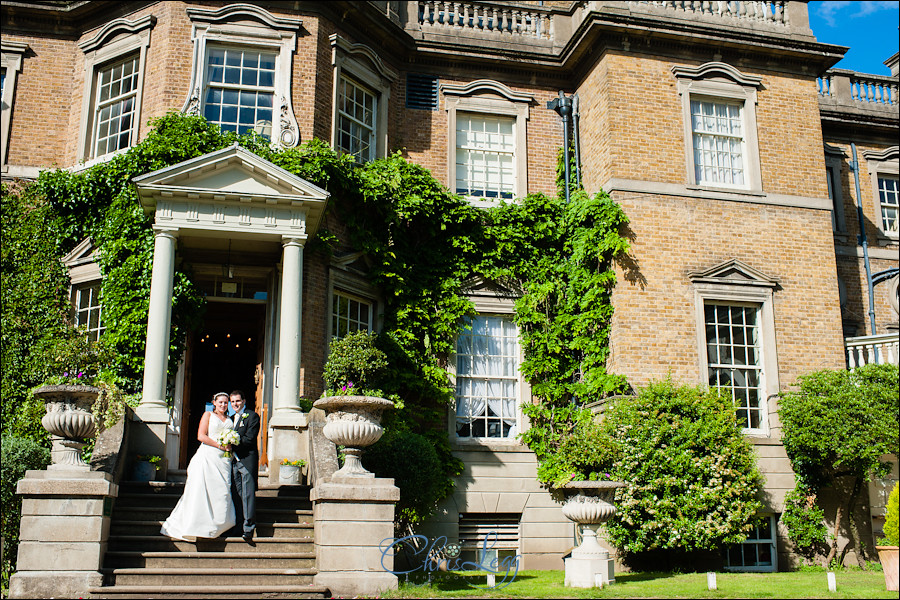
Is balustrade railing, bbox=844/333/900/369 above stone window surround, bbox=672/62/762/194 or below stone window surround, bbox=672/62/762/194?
below

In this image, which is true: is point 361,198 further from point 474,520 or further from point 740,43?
point 740,43

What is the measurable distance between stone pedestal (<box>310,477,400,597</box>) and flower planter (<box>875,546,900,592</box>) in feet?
16.5

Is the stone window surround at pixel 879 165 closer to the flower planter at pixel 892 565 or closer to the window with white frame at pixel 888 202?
the window with white frame at pixel 888 202

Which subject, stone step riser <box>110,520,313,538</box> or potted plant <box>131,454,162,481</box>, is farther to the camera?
potted plant <box>131,454,162,481</box>

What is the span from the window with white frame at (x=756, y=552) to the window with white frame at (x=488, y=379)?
3.97 metres

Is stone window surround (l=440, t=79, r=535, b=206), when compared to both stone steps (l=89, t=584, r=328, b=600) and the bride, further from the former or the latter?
stone steps (l=89, t=584, r=328, b=600)

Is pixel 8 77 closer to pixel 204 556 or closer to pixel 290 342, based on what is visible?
pixel 290 342

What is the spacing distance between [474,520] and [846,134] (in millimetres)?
11804

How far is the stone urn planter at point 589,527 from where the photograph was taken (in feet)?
31.2

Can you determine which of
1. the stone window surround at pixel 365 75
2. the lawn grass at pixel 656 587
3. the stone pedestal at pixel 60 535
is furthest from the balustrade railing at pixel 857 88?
the stone pedestal at pixel 60 535

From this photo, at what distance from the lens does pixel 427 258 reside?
14195 mm

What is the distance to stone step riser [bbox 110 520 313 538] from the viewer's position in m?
9.03

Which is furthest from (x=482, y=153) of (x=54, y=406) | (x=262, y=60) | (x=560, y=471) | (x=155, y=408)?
(x=54, y=406)

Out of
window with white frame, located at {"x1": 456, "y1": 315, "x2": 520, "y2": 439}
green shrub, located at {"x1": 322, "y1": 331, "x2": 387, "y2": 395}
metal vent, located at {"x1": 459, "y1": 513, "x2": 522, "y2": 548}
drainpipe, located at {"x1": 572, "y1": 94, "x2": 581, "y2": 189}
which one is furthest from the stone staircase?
drainpipe, located at {"x1": 572, "y1": 94, "x2": 581, "y2": 189}
